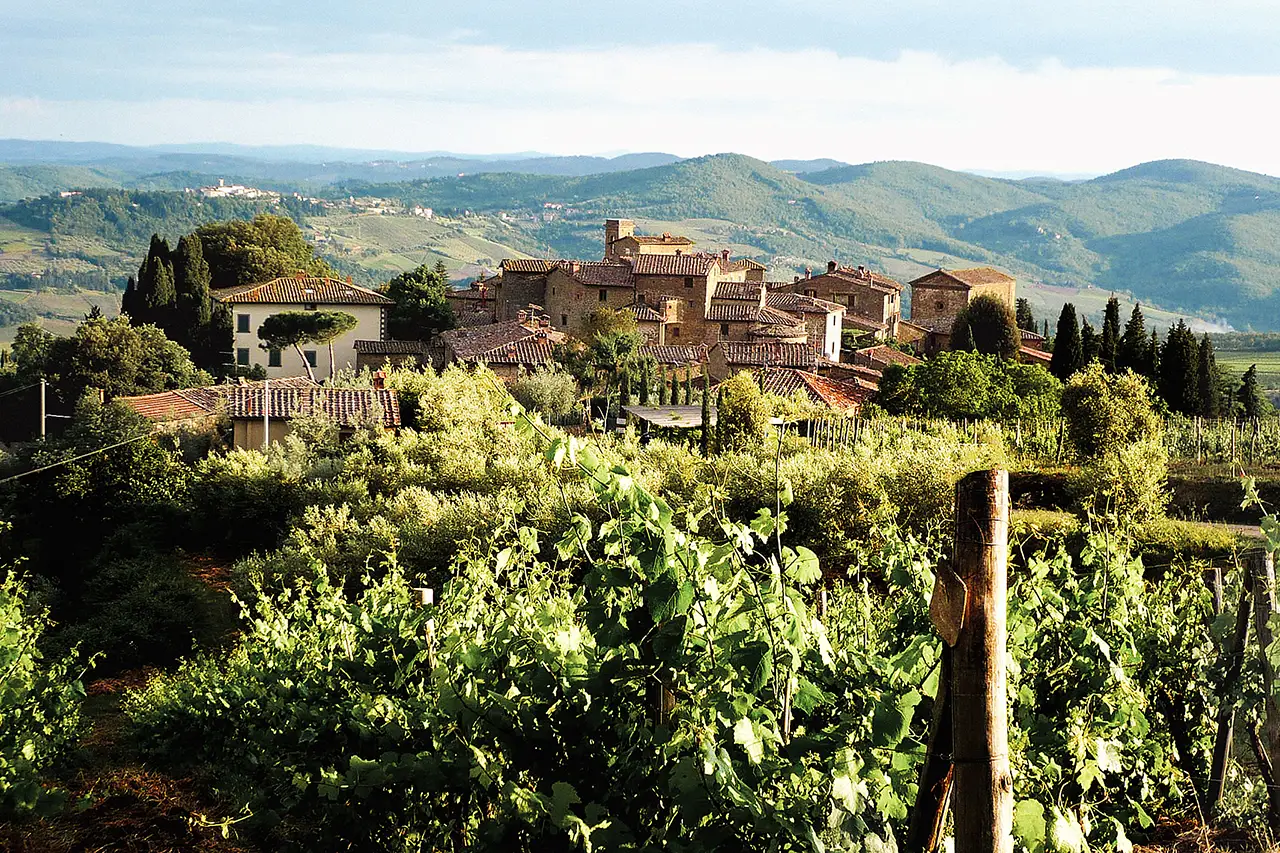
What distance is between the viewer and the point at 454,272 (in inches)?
6284

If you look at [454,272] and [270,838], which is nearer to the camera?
[270,838]

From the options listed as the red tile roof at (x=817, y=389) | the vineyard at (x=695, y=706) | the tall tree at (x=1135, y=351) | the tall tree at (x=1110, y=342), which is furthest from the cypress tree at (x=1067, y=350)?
the vineyard at (x=695, y=706)

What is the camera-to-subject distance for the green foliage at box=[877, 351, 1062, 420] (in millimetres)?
28984

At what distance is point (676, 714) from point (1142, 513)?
1457 centimetres

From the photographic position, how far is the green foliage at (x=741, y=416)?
23.4m

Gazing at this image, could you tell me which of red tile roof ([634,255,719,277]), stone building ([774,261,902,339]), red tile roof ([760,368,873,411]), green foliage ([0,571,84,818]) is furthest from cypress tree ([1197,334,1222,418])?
green foliage ([0,571,84,818])

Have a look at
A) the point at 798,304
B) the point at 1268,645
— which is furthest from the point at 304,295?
the point at 1268,645

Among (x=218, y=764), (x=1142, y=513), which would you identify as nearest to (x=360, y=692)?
(x=218, y=764)

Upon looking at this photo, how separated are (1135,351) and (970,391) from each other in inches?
339

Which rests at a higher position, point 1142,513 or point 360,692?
point 360,692

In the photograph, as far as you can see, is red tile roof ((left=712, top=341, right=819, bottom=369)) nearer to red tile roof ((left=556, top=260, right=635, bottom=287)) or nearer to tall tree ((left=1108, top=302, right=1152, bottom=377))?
red tile roof ((left=556, top=260, right=635, bottom=287))

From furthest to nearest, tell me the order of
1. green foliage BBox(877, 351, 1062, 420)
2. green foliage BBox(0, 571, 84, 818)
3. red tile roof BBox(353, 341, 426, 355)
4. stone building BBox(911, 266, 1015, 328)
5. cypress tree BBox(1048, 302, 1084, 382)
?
stone building BBox(911, 266, 1015, 328)
red tile roof BBox(353, 341, 426, 355)
cypress tree BBox(1048, 302, 1084, 382)
green foliage BBox(877, 351, 1062, 420)
green foliage BBox(0, 571, 84, 818)

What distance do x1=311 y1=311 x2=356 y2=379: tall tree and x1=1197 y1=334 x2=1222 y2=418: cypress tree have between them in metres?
32.6

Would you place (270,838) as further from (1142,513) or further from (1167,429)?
(1167,429)
